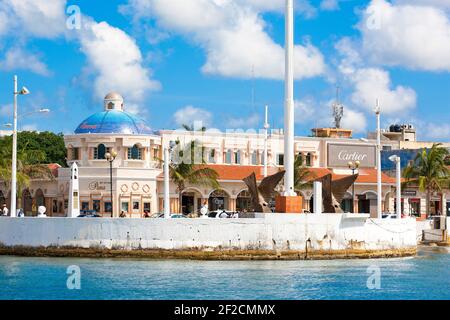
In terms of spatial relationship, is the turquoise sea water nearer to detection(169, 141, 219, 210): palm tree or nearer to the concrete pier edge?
the concrete pier edge

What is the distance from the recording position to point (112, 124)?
7700 cm

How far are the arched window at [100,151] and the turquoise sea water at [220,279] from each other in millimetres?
26142

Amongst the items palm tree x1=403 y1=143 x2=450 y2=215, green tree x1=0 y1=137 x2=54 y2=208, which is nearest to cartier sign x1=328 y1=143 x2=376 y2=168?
palm tree x1=403 y1=143 x2=450 y2=215

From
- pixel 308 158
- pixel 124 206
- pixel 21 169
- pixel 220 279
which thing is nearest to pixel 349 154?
pixel 308 158

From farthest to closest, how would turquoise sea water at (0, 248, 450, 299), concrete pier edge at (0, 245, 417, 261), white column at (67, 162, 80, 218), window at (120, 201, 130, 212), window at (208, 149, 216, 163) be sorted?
window at (208, 149, 216, 163) → window at (120, 201, 130, 212) → white column at (67, 162, 80, 218) → concrete pier edge at (0, 245, 417, 261) → turquoise sea water at (0, 248, 450, 299)

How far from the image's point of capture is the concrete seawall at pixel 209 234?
48969mm

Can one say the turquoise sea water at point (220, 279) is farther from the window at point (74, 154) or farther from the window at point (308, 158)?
the window at point (308, 158)

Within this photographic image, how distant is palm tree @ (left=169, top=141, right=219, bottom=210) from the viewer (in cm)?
7375

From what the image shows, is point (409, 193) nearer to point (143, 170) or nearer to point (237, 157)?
point (237, 157)

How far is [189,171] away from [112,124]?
26.4 ft

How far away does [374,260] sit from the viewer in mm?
51125
